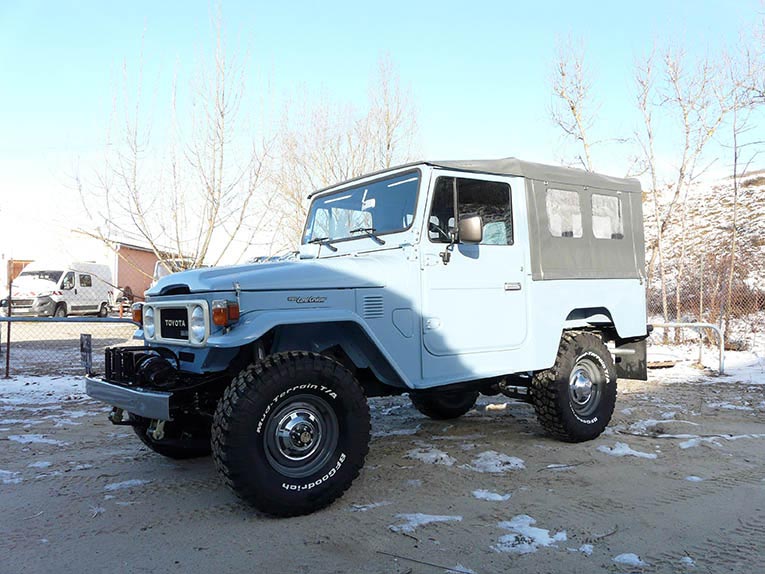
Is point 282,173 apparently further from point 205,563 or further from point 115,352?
point 205,563

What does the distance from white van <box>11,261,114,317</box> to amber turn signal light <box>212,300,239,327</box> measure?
18341mm

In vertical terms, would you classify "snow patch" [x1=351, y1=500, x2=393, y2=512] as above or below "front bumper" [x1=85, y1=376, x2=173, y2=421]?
→ below

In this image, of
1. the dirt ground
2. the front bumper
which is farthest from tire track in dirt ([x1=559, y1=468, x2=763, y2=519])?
the front bumper

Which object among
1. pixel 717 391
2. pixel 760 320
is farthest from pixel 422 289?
pixel 760 320

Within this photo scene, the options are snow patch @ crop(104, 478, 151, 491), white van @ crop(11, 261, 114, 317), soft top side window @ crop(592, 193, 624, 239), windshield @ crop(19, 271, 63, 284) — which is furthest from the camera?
windshield @ crop(19, 271, 63, 284)

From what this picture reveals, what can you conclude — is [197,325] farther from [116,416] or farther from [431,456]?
[431,456]

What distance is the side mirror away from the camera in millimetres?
4355

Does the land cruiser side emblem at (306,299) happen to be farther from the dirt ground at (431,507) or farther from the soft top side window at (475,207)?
the dirt ground at (431,507)

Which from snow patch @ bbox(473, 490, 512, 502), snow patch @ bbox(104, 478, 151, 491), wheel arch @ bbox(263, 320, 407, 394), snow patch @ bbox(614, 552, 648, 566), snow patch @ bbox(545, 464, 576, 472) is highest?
wheel arch @ bbox(263, 320, 407, 394)

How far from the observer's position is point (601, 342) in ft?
18.6

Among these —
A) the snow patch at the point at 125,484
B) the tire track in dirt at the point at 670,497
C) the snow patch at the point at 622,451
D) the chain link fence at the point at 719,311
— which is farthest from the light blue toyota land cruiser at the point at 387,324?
the chain link fence at the point at 719,311

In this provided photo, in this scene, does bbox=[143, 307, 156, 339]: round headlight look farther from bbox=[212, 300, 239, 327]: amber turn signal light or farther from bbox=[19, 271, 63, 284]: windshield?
bbox=[19, 271, 63, 284]: windshield

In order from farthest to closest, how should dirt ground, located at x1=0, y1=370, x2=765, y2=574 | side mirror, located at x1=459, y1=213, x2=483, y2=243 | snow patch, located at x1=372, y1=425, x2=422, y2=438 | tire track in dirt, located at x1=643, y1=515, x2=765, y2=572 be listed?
snow patch, located at x1=372, y1=425, x2=422, y2=438
side mirror, located at x1=459, y1=213, x2=483, y2=243
dirt ground, located at x1=0, y1=370, x2=765, y2=574
tire track in dirt, located at x1=643, y1=515, x2=765, y2=572

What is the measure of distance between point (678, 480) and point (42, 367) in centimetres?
949
